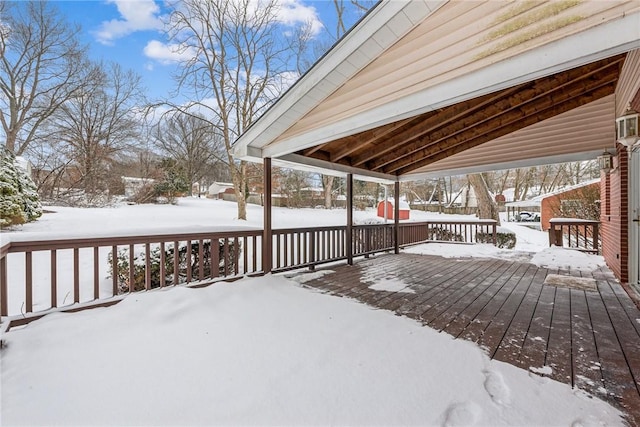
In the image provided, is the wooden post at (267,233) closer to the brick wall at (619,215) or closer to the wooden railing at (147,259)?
the wooden railing at (147,259)

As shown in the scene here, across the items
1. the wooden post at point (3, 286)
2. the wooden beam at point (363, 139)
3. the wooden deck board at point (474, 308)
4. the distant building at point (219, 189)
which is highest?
the distant building at point (219, 189)

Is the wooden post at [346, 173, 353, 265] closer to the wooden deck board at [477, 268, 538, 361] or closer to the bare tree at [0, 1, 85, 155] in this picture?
the wooden deck board at [477, 268, 538, 361]

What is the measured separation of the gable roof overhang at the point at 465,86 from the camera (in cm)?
195

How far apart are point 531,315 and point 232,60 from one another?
47.2 feet

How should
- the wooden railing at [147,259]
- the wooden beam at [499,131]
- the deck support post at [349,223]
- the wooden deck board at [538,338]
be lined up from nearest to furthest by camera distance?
the wooden deck board at [538,338], the wooden railing at [147,259], the wooden beam at [499,131], the deck support post at [349,223]

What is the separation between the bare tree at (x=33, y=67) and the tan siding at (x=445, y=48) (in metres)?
17.4

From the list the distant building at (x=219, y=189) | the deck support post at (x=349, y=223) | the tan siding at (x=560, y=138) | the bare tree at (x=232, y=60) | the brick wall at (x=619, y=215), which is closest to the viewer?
the brick wall at (x=619, y=215)

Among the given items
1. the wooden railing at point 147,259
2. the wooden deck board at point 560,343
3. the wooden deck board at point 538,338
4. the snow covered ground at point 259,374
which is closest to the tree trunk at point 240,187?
the wooden railing at point 147,259

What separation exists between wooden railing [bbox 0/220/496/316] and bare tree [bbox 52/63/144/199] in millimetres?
10238

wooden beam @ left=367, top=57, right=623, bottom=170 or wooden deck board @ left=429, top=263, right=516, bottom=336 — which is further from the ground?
wooden beam @ left=367, top=57, right=623, bottom=170

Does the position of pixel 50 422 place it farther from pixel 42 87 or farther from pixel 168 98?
pixel 42 87

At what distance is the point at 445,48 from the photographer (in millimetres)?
2541

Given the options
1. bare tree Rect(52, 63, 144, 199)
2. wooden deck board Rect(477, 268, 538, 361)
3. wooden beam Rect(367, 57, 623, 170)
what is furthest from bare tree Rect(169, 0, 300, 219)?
wooden deck board Rect(477, 268, 538, 361)

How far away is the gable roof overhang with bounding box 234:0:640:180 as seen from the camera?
1.95m
